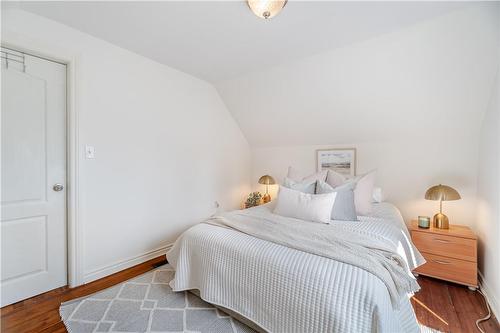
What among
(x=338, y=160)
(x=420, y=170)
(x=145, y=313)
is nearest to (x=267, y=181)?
(x=338, y=160)

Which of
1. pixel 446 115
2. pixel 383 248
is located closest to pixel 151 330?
pixel 383 248

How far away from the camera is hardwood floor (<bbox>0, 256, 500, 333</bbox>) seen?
1591mm

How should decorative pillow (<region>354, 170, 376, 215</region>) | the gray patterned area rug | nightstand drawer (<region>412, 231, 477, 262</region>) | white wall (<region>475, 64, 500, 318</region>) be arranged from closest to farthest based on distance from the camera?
1. the gray patterned area rug
2. white wall (<region>475, 64, 500, 318</region>)
3. nightstand drawer (<region>412, 231, 477, 262</region>)
4. decorative pillow (<region>354, 170, 376, 215</region>)

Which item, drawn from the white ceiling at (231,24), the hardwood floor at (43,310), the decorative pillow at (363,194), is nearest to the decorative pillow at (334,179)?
the decorative pillow at (363,194)

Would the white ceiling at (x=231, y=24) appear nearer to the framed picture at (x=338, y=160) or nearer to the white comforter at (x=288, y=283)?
the framed picture at (x=338, y=160)

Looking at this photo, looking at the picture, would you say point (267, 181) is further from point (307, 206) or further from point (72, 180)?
Answer: point (72, 180)

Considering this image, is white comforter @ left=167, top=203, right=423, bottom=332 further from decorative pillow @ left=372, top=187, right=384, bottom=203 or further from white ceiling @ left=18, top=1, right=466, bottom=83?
white ceiling @ left=18, top=1, right=466, bottom=83

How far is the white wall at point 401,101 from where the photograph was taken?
1936 millimetres

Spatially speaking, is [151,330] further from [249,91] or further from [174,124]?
[249,91]

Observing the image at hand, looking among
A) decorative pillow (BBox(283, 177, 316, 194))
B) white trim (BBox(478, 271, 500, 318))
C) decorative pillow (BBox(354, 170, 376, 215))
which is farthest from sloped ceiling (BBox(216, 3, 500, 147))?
white trim (BBox(478, 271, 500, 318))

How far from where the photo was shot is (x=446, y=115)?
7.88ft

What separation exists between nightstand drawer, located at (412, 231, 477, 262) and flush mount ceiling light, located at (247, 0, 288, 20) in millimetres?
2381

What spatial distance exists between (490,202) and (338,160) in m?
1.56

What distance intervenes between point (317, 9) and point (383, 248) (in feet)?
5.67
